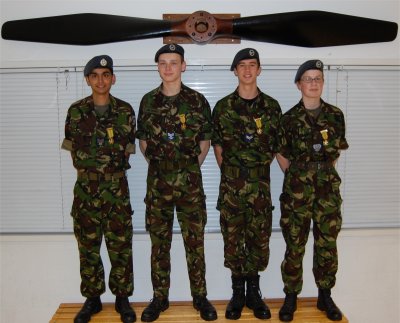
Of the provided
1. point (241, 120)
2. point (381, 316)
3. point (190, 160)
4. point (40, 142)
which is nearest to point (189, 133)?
point (190, 160)

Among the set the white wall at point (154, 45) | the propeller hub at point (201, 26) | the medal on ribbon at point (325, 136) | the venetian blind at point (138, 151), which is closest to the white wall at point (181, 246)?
the white wall at point (154, 45)

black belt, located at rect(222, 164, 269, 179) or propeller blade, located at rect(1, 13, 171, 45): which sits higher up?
propeller blade, located at rect(1, 13, 171, 45)

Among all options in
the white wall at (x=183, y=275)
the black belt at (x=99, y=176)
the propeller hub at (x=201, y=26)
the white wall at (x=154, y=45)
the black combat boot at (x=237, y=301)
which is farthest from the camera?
the white wall at (x=183, y=275)

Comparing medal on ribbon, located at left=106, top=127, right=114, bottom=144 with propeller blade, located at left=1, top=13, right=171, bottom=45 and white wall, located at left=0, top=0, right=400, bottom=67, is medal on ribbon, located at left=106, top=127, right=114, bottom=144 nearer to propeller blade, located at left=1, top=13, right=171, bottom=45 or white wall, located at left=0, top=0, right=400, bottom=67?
propeller blade, located at left=1, top=13, right=171, bottom=45

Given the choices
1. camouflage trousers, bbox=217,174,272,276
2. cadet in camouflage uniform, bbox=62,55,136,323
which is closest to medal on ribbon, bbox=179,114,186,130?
cadet in camouflage uniform, bbox=62,55,136,323

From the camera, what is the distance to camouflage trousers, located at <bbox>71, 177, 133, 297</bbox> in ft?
9.72

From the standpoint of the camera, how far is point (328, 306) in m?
3.11

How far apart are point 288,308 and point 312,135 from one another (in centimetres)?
138

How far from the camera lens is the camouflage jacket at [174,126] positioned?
296cm

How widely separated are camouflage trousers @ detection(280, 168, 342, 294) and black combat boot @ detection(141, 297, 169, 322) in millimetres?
995

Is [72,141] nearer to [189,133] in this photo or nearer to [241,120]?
[189,133]

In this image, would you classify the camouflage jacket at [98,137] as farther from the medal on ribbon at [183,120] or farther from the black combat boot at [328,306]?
the black combat boot at [328,306]

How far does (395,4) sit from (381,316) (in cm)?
303

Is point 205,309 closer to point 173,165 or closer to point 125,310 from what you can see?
point 125,310
